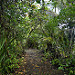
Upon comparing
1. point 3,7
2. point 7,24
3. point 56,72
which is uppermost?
point 3,7

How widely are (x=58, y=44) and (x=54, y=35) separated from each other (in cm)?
45

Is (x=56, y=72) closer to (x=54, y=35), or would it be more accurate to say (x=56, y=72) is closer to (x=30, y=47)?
(x=54, y=35)

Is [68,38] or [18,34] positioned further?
[68,38]

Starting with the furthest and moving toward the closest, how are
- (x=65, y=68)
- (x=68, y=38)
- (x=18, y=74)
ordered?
(x=68, y=38) < (x=65, y=68) < (x=18, y=74)

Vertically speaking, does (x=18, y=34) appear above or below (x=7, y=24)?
below

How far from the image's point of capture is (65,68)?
2.55 m

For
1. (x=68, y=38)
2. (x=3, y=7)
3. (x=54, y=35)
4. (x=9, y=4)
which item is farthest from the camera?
(x=54, y=35)

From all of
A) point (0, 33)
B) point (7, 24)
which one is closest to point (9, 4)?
point (7, 24)

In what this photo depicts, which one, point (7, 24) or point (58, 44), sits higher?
point (7, 24)

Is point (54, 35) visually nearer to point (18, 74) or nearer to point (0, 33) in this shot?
point (18, 74)

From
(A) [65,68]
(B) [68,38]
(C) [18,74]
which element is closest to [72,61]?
(A) [65,68]

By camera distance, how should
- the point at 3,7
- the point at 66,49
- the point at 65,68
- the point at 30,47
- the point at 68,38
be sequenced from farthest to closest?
1. the point at 30,47
2. the point at 68,38
3. the point at 66,49
4. the point at 65,68
5. the point at 3,7

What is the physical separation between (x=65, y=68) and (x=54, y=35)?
1.35m

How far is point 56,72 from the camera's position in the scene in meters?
2.59
